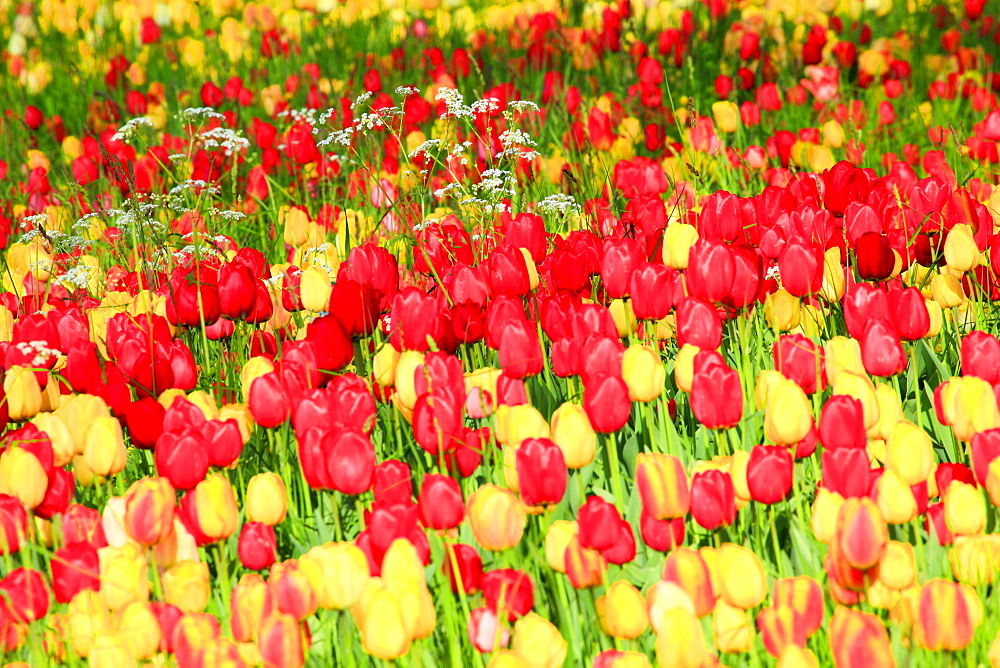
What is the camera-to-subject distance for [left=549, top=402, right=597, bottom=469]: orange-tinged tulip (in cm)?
199

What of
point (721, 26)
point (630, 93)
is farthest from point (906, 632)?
Result: point (721, 26)

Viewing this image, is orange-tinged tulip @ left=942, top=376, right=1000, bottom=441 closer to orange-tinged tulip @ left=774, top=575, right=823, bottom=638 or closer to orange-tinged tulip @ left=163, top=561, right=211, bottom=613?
orange-tinged tulip @ left=774, top=575, right=823, bottom=638

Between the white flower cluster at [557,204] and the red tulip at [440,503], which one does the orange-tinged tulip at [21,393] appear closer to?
the red tulip at [440,503]

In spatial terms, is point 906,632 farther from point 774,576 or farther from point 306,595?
point 306,595

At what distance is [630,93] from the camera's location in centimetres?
549

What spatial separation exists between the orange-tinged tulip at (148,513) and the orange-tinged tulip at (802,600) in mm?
927

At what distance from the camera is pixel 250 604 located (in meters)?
1.64

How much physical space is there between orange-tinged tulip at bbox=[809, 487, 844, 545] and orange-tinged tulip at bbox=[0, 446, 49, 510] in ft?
4.18

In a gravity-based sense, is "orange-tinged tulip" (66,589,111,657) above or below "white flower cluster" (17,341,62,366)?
below

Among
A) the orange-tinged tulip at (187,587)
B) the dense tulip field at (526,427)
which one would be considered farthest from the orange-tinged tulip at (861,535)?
the orange-tinged tulip at (187,587)

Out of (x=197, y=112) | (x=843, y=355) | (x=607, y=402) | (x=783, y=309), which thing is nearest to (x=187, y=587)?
(x=607, y=402)

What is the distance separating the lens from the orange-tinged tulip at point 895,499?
1.73 m

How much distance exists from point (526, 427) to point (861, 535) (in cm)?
64

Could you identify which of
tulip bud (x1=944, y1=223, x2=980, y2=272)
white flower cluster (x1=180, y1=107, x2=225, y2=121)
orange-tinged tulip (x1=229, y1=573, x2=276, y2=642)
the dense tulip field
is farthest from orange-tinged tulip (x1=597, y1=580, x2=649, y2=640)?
white flower cluster (x1=180, y1=107, x2=225, y2=121)
